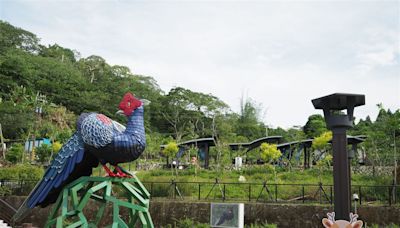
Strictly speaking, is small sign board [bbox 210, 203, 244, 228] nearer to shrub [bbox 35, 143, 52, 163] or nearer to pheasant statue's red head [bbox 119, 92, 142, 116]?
pheasant statue's red head [bbox 119, 92, 142, 116]

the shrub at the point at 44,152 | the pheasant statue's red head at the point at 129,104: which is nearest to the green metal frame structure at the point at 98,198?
the pheasant statue's red head at the point at 129,104

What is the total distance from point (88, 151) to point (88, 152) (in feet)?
0.09

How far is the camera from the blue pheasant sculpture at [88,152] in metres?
8.39

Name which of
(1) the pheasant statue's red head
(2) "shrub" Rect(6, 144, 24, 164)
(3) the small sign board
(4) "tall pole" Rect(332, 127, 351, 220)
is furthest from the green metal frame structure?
(2) "shrub" Rect(6, 144, 24, 164)

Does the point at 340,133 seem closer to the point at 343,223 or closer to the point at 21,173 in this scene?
the point at 343,223

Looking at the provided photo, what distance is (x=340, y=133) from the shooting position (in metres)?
6.30

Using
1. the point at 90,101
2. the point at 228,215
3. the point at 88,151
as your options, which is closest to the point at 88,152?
the point at 88,151

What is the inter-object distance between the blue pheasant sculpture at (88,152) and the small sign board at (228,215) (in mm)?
4589

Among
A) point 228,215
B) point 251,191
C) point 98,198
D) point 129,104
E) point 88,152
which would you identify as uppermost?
point 129,104

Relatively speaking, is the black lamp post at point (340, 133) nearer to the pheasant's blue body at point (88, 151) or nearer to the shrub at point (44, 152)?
the pheasant's blue body at point (88, 151)

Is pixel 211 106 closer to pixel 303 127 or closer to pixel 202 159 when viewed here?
pixel 303 127

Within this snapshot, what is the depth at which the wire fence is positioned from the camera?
1762cm

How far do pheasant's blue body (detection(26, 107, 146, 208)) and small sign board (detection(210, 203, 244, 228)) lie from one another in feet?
15.6

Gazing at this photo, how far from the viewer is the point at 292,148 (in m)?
31.7
